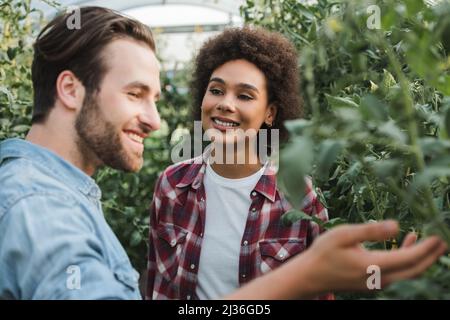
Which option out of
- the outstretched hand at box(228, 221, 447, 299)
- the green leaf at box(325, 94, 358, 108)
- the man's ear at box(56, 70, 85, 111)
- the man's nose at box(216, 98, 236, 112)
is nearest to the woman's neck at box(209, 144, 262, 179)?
the man's nose at box(216, 98, 236, 112)

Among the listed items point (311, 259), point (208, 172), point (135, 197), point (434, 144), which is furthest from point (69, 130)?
point (135, 197)

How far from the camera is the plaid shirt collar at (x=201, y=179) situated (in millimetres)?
1807

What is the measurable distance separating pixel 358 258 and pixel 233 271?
93 centimetres

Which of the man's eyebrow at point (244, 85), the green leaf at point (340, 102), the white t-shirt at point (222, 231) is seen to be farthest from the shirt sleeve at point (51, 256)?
the man's eyebrow at point (244, 85)

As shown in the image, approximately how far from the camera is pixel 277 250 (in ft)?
5.55

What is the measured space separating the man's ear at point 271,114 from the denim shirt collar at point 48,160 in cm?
98

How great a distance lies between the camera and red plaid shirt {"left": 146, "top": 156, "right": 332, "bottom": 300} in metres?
1.70

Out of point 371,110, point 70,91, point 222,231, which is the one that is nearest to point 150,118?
point 70,91

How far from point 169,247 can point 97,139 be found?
0.75m

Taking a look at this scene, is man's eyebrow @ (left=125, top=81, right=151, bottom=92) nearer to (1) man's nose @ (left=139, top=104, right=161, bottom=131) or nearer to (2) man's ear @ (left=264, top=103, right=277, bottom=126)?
(1) man's nose @ (left=139, top=104, right=161, bottom=131)

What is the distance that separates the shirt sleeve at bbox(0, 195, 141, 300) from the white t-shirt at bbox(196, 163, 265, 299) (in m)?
0.70

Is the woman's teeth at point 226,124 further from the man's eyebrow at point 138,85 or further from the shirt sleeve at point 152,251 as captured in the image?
the man's eyebrow at point 138,85

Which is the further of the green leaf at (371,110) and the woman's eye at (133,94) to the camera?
the woman's eye at (133,94)

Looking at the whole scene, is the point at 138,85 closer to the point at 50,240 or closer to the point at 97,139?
the point at 97,139
